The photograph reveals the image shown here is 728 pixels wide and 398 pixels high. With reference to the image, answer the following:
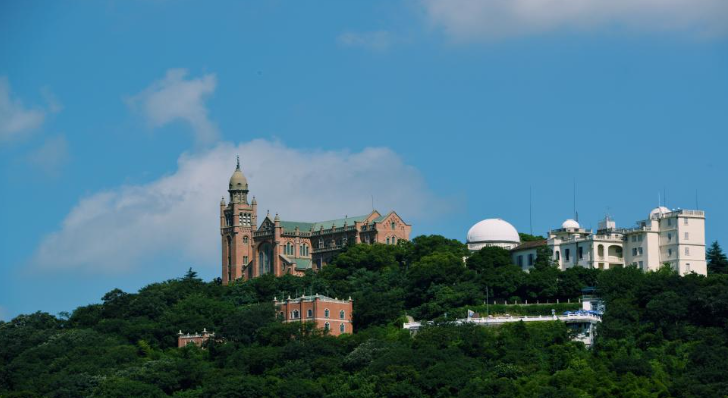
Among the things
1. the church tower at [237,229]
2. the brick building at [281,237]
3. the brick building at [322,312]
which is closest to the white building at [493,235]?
the brick building at [281,237]

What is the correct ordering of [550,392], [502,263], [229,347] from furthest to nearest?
[502,263], [229,347], [550,392]

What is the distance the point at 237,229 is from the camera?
144000mm

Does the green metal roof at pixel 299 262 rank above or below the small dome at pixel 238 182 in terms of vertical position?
below

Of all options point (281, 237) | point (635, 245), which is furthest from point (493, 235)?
point (281, 237)

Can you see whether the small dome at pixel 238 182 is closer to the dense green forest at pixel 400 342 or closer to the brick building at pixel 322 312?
the dense green forest at pixel 400 342

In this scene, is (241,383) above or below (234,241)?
below

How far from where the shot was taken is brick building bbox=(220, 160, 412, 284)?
5482 inches

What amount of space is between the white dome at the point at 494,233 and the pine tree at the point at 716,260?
16074 mm

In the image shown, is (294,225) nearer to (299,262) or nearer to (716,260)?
(299,262)

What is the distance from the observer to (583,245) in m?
120

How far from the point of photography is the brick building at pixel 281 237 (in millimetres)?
139250

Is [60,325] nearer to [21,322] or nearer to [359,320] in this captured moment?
[21,322]

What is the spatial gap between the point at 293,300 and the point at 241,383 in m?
14.4

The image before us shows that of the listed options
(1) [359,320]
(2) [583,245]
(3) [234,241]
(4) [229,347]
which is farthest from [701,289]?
(3) [234,241]
